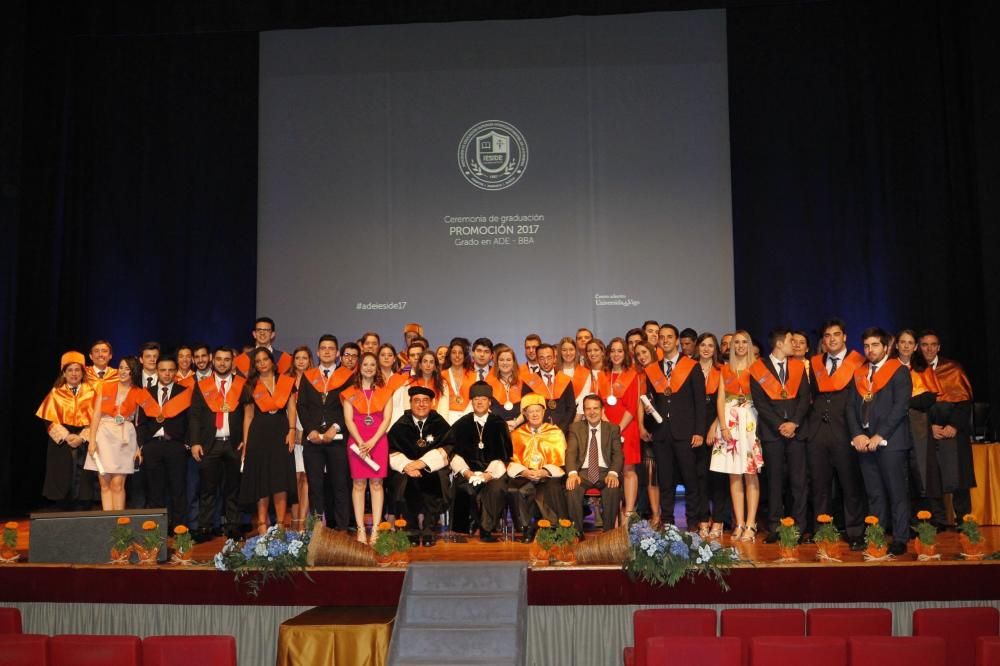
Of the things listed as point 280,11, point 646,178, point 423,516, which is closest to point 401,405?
point 423,516

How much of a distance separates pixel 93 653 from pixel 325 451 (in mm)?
3614

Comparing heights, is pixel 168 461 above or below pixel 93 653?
above

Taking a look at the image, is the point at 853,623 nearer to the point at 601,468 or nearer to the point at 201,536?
the point at 601,468

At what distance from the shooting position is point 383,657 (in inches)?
189

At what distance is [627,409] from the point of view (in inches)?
294

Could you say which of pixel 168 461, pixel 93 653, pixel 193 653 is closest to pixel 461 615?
pixel 193 653

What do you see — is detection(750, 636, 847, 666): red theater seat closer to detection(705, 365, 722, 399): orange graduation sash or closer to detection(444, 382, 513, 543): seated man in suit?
detection(444, 382, 513, 543): seated man in suit

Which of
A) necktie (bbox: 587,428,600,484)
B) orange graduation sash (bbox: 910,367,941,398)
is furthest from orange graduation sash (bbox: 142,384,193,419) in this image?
orange graduation sash (bbox: 910,367,941,398)

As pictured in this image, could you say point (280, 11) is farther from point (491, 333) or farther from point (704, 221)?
point (704, 221)

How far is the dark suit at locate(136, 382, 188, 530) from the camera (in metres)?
7.39

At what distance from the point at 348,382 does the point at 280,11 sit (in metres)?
4.78


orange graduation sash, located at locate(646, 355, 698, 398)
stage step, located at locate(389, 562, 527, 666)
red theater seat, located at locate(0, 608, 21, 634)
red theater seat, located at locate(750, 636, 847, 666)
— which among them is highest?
orange graduation sash, located at locate(646, 355, 698, 398)

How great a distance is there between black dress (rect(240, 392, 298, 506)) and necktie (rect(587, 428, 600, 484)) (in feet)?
7.68

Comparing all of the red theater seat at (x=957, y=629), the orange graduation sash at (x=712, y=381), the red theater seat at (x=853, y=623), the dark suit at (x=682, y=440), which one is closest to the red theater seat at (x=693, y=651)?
the red theater seat at (x=853, y=623)
